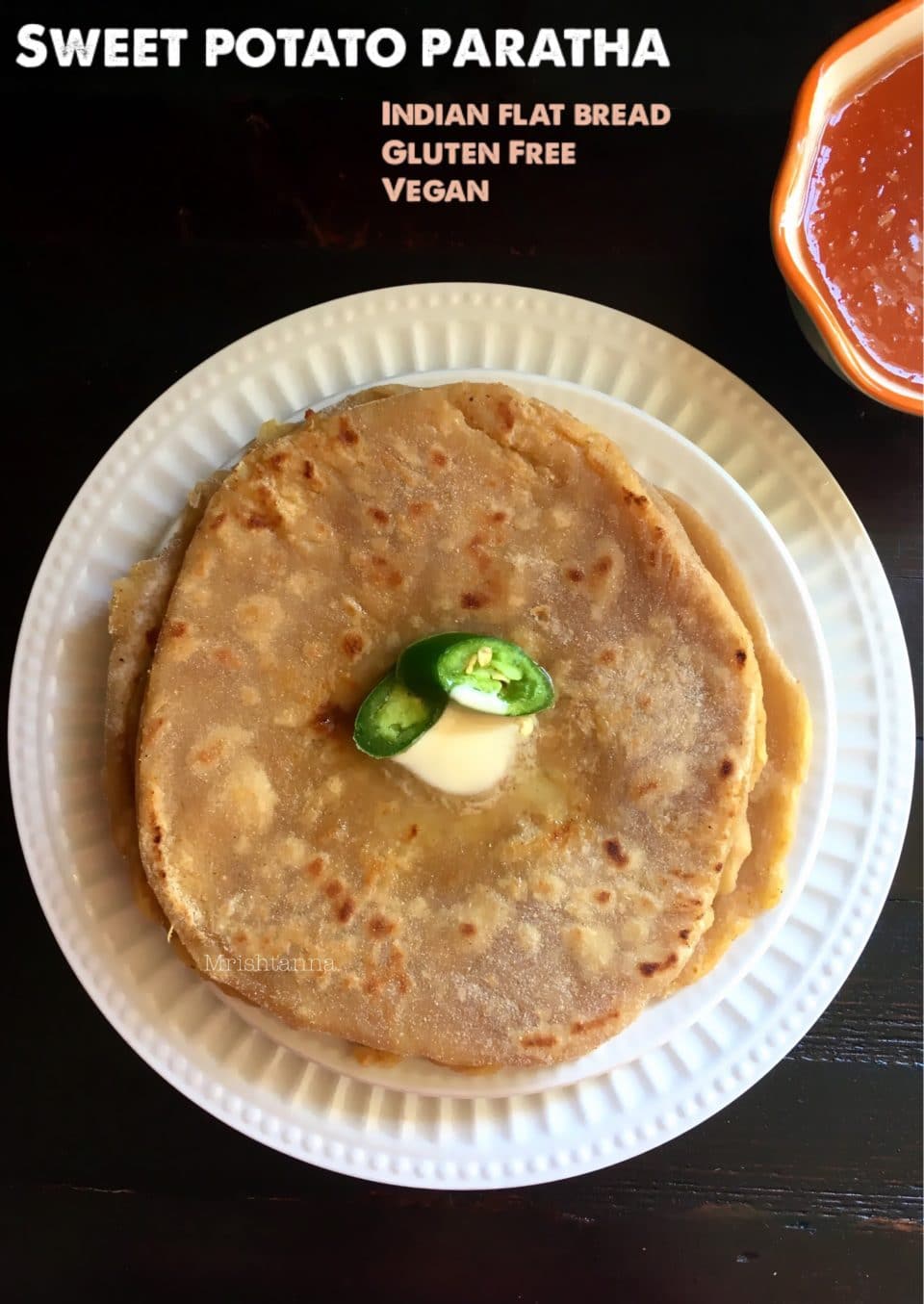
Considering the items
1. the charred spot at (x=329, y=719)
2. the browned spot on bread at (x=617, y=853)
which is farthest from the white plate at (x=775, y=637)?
the charred spot at (x=329, y=719)

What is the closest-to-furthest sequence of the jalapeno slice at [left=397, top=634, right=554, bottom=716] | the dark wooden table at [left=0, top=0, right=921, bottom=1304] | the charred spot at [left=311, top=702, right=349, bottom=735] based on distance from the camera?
the jalapeno slice at [left=397, top=634, right=554, bottom=716] < the charred spot at [left=311, top=702, right=349, bottom=735] < the dark wooden table at [left=0, top=0, right=921, bottom=1304]

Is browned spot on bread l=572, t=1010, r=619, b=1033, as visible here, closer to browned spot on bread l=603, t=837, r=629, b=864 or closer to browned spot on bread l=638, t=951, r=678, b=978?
browned spot on bread l=638, t=951, r=678, b=978

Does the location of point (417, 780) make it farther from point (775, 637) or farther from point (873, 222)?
point (873, 222)

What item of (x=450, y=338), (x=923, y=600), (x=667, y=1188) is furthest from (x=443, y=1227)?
(x=450, y=338)

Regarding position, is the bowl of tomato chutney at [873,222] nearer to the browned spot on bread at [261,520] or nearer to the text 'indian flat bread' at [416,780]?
the text 'indian flat bread' at [416,780]

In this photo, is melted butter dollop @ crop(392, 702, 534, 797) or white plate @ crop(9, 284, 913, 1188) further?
white plate @ crop(9, 284, 913, 1188)

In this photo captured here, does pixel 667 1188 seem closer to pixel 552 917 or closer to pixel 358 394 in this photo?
pixel 552 917

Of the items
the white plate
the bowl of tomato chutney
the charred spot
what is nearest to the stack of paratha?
the charred spot
